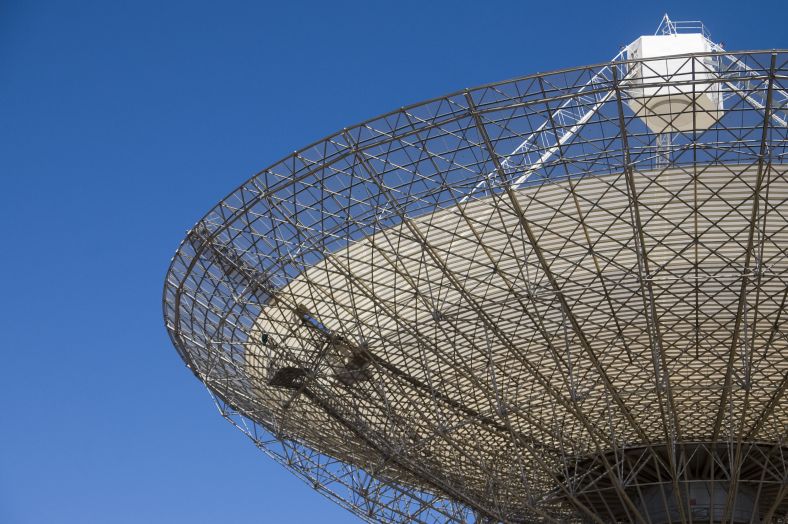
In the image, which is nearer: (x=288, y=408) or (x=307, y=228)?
(x=307, y=228)

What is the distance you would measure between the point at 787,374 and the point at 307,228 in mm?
13455

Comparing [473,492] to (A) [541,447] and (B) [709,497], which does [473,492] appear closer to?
(A) [541,447]

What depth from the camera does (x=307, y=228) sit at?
3000cm

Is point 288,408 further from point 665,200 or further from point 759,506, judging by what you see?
point 759,506

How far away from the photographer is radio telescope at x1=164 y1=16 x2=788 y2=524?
27.6m

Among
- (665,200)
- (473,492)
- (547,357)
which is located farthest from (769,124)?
(473,492)

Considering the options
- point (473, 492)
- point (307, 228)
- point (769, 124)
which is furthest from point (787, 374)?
point (307, 228)

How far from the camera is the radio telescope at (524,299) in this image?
2756cm

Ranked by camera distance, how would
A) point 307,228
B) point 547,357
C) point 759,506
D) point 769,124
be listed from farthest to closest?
point 759,506 → point 547,357 → point 307,228 → point 769,124

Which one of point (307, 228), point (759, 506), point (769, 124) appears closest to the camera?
point (769, 124)

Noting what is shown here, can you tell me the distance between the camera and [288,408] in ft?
115

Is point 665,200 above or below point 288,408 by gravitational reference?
above

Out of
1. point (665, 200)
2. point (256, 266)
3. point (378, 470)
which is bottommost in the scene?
point (378, 470)

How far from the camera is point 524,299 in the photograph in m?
31.3
